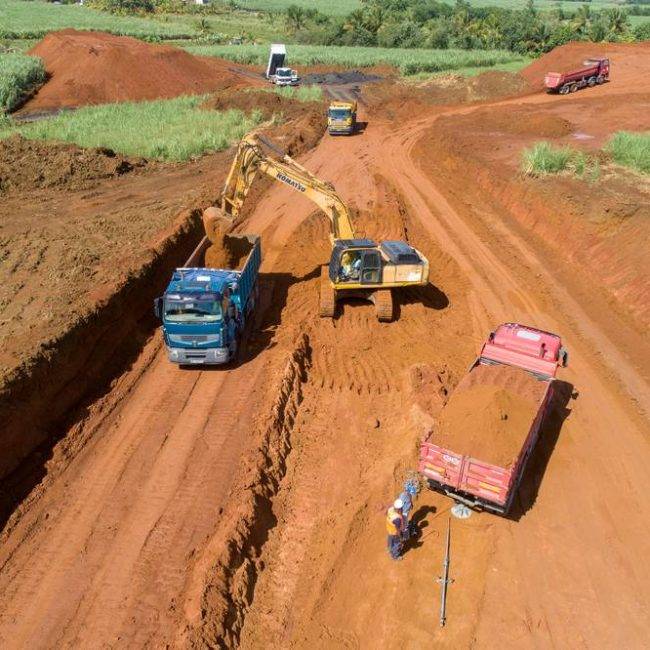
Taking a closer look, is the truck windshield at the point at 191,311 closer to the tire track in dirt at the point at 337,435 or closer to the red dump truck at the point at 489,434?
the tire track in dirt at the point at 337,435

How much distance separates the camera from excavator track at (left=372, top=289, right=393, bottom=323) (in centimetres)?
1941

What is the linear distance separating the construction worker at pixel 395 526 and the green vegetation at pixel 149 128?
29897 mm

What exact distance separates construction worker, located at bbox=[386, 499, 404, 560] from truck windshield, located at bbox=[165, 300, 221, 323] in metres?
7.78

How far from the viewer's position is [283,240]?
86.6 ft

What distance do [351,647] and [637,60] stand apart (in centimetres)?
6792

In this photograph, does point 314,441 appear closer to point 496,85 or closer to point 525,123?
point 525,123

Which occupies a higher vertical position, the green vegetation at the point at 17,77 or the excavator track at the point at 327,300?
the green vegetation at the point at 17,77

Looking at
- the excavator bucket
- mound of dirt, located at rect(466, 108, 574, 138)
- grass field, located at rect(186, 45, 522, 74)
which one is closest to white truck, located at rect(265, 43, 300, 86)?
grass field, located at rect(186, 45, 522, 74)

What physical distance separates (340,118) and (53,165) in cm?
2009

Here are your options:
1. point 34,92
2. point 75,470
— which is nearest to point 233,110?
point 34,92

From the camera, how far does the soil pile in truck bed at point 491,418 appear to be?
1209 centimetres

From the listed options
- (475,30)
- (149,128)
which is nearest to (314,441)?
(149,128)

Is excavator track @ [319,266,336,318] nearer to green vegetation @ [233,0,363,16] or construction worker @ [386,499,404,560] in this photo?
construction worker @ [386,499,404,560]

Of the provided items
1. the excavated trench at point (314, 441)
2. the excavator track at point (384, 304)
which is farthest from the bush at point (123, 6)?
the excavator track at point (384, 304)
